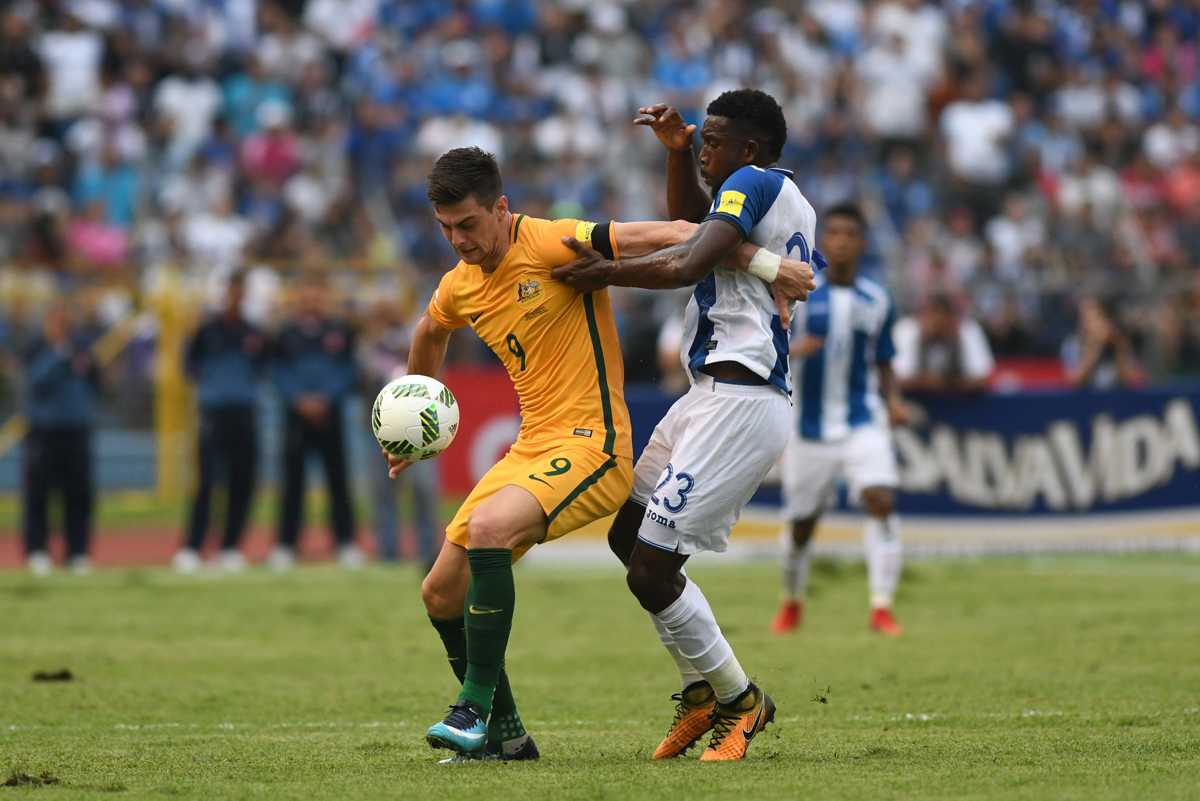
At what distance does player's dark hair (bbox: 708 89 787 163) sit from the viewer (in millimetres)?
6242

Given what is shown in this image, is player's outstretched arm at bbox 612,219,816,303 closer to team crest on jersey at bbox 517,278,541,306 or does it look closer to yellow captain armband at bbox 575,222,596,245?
yellow captain armband at bbox 575,222,596,245

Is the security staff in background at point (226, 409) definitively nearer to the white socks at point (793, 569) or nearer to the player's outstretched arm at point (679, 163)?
the white socks at point (793, 569)

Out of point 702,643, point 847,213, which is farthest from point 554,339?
point 847,213

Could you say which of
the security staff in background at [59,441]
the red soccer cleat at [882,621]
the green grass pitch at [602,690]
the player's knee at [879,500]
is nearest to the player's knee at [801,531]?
the player's knee at [879,500]

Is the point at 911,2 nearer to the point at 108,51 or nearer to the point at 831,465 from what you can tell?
the point at 108,51

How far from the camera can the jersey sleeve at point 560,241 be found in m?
6.21

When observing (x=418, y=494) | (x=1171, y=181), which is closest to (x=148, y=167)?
(x=418, y=494)

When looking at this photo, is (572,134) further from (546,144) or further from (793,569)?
(793,569)

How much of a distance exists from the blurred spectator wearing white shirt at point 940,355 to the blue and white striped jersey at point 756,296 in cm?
789

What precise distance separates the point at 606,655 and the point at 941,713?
2.98m

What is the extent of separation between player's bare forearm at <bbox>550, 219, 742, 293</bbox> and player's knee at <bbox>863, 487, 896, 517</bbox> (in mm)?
4938

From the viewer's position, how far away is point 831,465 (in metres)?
10.7

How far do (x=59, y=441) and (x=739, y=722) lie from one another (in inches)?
447

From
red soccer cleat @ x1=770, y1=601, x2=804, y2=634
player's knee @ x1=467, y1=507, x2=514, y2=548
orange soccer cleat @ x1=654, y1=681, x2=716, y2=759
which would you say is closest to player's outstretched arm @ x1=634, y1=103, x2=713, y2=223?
player's knee @ x1=467, y1=507, x2=514, y2=548
